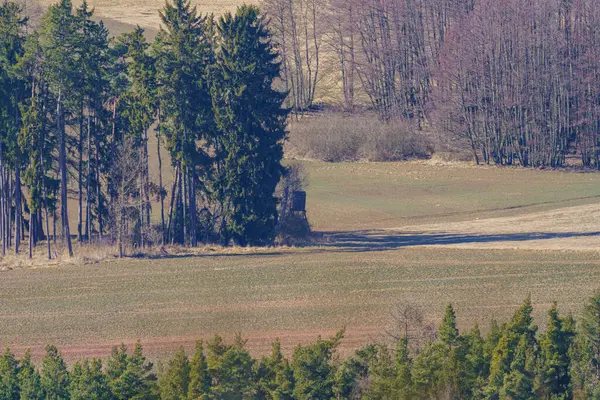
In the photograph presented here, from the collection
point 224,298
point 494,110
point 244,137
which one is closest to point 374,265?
point 224,298

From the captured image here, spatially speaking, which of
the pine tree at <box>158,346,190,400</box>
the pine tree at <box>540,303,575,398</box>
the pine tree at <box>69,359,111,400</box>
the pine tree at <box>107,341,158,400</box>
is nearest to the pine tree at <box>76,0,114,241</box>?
the pine tree at <box>107,341,158,400</box>

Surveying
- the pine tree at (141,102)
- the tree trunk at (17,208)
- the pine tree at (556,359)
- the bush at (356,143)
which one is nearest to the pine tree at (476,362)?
the pine tree at (556,359)

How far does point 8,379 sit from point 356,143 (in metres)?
67.2

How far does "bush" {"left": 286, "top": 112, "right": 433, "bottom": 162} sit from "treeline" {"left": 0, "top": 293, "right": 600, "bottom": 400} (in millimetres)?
62838

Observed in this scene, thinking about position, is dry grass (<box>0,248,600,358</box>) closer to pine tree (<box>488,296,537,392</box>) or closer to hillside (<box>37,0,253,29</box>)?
pine tree (<box>488,296,537,392</box>)

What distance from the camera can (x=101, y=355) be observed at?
2944 centimetres

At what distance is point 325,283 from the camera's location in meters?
39.5

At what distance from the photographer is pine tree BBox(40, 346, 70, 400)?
73.3ft

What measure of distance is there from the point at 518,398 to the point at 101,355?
1232 centimetres

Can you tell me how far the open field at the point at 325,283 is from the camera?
32.7 m

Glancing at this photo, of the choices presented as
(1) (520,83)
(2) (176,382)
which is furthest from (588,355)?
(1) (520,83)

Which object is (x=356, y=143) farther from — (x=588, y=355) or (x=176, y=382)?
(x=176, y=382)

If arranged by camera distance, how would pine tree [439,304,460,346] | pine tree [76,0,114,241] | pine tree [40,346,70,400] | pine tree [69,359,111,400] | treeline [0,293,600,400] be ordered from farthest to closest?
pine tree [76,0,114,241], pine tree [439,304,460,346], treeline [0,293,600,400], pine tree [40,346,70,400], pine tree [69,359,111,400]

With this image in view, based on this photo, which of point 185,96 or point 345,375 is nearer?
point 345,375
